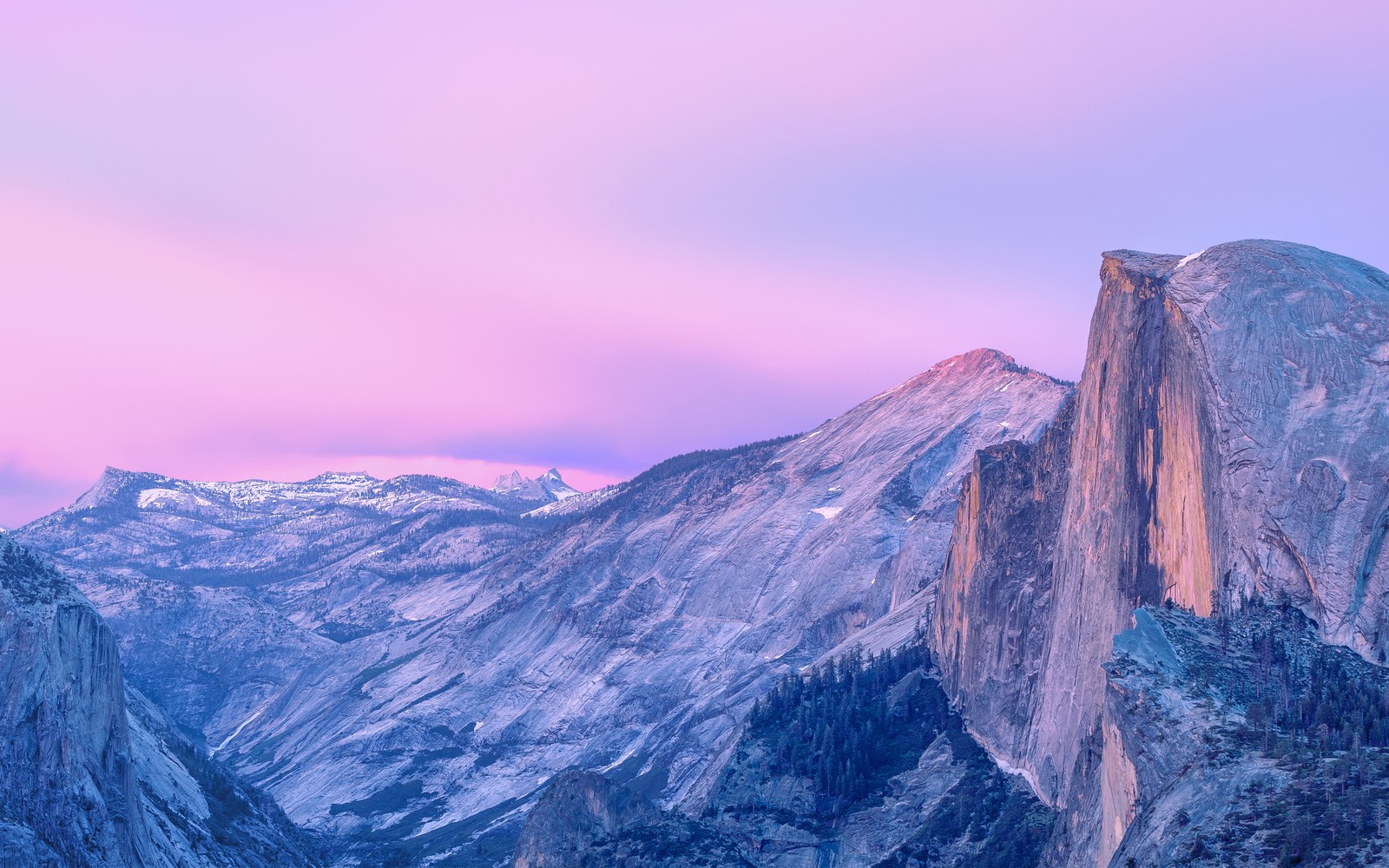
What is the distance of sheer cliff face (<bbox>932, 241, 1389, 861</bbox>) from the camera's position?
245ft

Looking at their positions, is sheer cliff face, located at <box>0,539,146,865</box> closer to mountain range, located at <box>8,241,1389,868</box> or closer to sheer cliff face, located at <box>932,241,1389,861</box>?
mountain range, located at <box>8,241,1389,868</box>

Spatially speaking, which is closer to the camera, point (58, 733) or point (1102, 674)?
point (1102, 674)

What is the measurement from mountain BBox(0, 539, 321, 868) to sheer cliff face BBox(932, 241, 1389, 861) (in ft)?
226

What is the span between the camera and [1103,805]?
7806 centimetres

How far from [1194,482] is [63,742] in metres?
81.0

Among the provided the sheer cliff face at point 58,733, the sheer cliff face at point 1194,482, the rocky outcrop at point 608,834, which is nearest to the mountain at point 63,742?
the sheer cliff face at point 58,733

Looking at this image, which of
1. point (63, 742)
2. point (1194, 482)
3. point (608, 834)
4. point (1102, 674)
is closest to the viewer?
point (1194, 482)

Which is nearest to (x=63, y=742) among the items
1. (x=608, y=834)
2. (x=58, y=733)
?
(x=58, y=733)

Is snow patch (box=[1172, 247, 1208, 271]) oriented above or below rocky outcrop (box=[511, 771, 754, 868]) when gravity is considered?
above

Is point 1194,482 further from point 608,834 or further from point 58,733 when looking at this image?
point 58,733

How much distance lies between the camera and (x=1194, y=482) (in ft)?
285

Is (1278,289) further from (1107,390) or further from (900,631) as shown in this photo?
(900,631)

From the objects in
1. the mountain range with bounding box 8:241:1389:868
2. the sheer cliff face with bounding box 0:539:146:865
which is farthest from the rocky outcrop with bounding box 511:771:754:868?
the sheer cliff face with bounding box 0:539:146:865

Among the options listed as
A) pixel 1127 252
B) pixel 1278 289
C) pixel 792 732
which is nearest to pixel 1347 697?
pixel 1278 289
